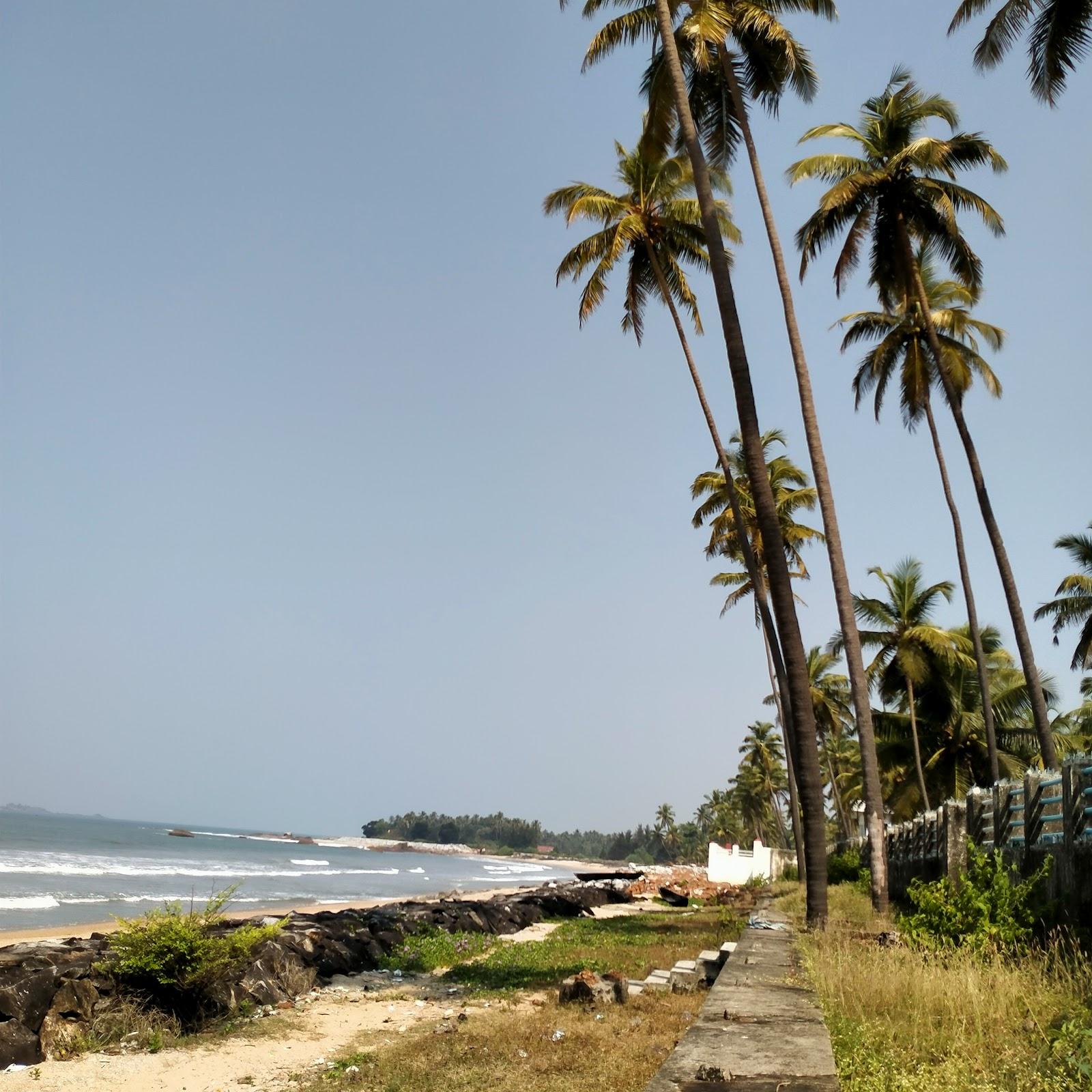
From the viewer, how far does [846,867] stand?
27.7 meters

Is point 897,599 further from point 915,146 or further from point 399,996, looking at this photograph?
point 399,996

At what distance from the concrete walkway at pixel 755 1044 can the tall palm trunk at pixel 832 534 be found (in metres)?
8.42

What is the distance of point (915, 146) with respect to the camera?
774 inches

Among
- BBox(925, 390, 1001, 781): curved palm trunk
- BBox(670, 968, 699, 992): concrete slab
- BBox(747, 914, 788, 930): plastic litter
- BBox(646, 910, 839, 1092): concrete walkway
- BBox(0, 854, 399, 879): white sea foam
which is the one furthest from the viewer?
BBox(0, 854, 399, 879): white sea foam

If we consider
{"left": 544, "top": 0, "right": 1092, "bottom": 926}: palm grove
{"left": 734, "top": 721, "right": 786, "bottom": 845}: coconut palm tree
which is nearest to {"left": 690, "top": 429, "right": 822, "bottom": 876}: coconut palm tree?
{"left": 544, "top": 0, "right": 1092, "bottom": 926}: palm grove

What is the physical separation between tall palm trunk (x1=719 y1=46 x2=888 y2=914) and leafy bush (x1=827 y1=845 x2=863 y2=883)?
11.0 metres

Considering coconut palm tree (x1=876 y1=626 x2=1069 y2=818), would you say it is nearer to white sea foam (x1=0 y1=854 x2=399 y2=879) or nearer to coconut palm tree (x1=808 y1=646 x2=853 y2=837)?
coconut palm tree (x1=808 y1=646 x2=853 y2=837)

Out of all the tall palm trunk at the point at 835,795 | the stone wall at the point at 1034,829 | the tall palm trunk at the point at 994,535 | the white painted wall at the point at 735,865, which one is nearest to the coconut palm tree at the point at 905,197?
the tall palm trunk at the point at 994,535

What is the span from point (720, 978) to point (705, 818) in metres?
124

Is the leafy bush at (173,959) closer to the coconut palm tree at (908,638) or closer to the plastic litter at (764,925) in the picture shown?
the plastic litter at (764,925)

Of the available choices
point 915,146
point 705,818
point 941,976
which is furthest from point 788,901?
point 705,818

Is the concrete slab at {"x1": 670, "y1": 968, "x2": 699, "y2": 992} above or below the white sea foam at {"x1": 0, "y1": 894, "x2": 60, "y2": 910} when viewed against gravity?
above

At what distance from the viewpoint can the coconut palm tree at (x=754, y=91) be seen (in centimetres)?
1556

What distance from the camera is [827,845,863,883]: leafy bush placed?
26609mm
